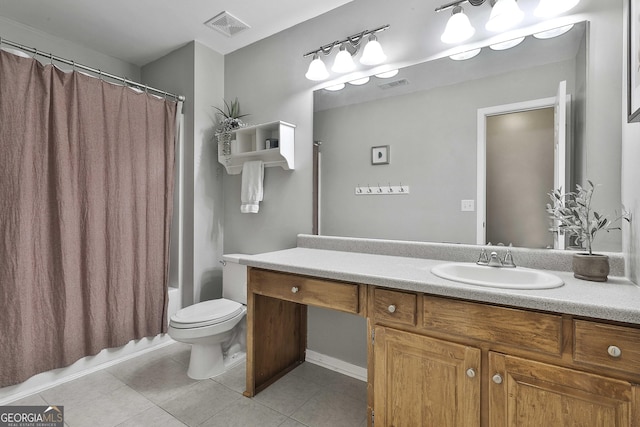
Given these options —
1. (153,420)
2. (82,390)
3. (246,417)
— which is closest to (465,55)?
(246,417)

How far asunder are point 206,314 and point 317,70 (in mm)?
1779

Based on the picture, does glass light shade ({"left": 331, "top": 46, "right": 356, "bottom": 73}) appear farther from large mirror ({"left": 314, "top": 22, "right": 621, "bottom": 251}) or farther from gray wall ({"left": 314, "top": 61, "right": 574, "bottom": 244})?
gray wall ({"left": 314, "top": 61, "right": 574, "bottom": 244})

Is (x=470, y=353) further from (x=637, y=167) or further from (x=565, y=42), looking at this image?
(x=565, y=42)

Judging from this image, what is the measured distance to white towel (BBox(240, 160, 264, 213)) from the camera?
237 cm

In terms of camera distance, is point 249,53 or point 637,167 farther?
point 249,53

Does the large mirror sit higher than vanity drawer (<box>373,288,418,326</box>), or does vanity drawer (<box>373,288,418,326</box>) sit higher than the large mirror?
the large mirror

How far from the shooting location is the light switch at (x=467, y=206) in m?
1.62

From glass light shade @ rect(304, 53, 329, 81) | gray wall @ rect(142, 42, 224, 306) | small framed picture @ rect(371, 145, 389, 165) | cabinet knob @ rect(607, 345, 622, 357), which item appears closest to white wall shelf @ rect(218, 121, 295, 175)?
gray wall @ rect(142, 42, 224, 306)

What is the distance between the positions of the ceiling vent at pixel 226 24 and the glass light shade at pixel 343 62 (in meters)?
0.82

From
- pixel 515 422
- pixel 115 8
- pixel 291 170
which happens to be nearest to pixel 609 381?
pixel 515 422

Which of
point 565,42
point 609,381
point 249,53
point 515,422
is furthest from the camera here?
point 249,53

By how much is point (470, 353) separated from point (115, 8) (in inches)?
114

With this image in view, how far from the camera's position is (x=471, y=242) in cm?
162

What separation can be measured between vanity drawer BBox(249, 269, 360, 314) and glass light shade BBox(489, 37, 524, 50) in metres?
1.39
